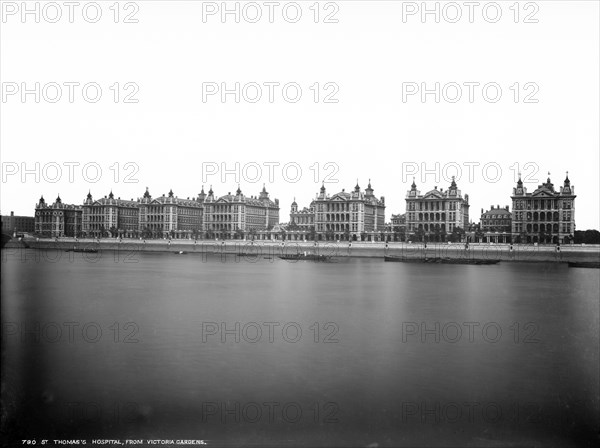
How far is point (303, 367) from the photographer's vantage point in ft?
56.2

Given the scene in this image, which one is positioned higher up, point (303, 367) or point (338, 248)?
point (338, 248)

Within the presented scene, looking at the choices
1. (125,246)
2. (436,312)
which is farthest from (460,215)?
(436,312)

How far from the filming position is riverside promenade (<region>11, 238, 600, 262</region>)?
49.5 metres

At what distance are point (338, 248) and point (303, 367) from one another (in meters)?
44.3

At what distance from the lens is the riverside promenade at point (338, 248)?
1947 inches

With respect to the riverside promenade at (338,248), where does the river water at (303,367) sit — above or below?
below

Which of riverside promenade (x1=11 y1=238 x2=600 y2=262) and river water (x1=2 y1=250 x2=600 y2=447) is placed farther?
riverside promenade (x1=11 y1=238 x2=600 y2=262)

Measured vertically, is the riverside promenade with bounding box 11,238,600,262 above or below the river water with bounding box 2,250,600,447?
above

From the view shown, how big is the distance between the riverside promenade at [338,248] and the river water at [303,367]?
19.4 meters

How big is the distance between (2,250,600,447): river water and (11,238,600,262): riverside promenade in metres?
19.4

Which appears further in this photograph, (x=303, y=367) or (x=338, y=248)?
(x=338, y=248)

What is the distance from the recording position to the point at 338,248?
6125 cm

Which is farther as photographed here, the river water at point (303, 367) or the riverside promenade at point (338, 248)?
the riverside promenade at point (338, 248)

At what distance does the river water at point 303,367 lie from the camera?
44.5 ft
